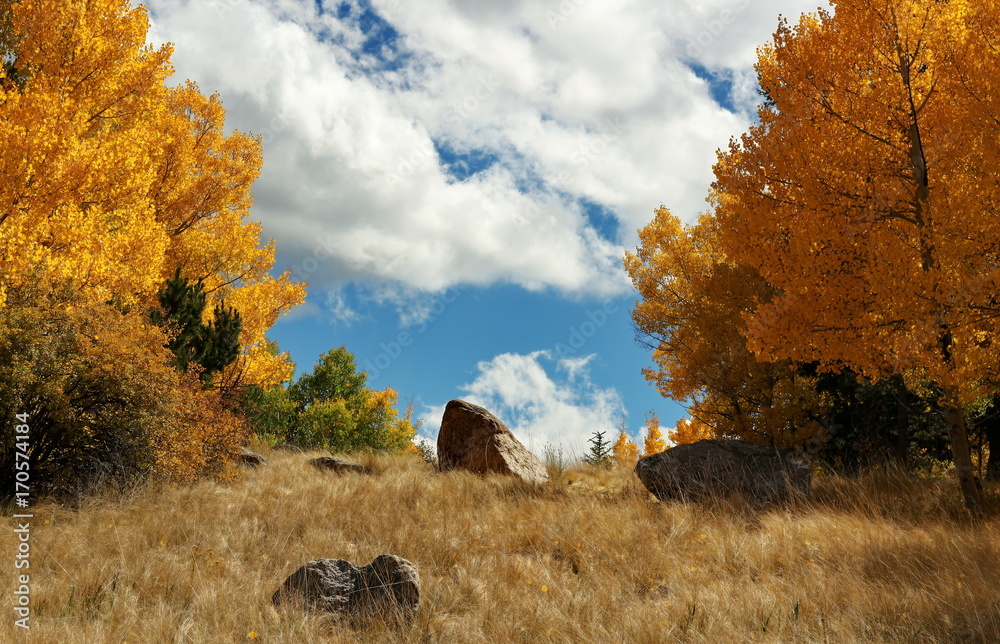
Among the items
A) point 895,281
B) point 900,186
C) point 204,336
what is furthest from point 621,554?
point 204,336

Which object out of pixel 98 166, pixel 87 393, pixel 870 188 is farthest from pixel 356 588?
pixel 870 188

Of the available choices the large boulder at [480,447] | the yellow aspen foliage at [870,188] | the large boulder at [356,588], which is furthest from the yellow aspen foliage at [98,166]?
the yellow aspen foliage at [870,188]

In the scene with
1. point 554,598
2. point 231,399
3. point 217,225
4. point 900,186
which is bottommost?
point 554,598

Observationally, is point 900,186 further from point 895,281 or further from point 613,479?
point 613,479

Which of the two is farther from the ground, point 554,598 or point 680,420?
point 680,420

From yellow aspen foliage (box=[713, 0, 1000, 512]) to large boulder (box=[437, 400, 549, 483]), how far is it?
192 inches

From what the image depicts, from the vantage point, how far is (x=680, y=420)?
2731 cm

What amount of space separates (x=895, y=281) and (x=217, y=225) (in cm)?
1466

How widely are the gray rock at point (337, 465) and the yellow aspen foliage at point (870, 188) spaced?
7833mm

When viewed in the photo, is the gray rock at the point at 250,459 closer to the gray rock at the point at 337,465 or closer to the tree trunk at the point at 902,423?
the gray rock at the point at 337,465

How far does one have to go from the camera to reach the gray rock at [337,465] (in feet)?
40.8

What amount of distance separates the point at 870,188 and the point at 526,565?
7.56 metres

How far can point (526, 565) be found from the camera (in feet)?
20.2

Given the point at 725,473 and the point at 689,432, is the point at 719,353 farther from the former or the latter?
the point at 689,432
